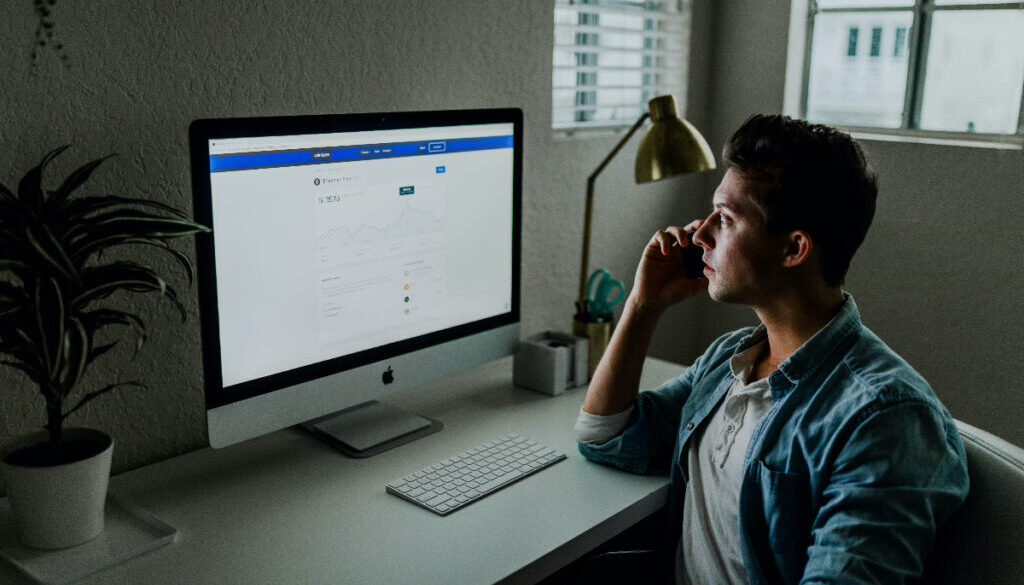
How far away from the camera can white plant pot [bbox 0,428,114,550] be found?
1.22 m

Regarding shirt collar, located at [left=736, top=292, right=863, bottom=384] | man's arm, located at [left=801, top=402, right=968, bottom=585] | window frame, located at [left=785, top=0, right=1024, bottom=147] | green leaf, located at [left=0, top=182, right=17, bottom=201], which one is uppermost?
window frame, located at [left=785, top=0, right=1024, bottom=147]

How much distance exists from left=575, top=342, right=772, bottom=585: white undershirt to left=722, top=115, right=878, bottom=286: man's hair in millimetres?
213

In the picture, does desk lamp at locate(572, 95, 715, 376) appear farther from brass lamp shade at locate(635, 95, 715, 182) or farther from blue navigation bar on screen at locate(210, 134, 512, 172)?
blue navigation bar on screen at locate(210, 134, 512, 172)

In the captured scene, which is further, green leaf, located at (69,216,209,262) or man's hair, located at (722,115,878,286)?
man's hair, located at (722,115,878,286)

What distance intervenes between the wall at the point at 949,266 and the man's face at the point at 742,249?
1.14 m

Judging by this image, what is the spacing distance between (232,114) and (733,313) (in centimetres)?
169

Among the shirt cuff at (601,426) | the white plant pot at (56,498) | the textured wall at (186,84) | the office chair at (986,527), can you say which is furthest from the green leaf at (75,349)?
the office chair at (986,527)

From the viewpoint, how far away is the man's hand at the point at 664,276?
5.55 ft

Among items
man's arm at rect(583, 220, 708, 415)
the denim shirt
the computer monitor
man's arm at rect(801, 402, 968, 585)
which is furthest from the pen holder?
man's arm at rect(801, 402, 968, 585)

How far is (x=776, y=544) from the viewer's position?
4.27 ft

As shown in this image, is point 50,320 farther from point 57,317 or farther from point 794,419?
point 794,419

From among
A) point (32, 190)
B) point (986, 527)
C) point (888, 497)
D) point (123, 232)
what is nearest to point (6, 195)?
point (32, 190)

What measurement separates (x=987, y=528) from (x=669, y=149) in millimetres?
894

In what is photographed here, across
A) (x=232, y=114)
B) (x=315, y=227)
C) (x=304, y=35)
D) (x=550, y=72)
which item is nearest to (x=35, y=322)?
(x=315, y=227)
